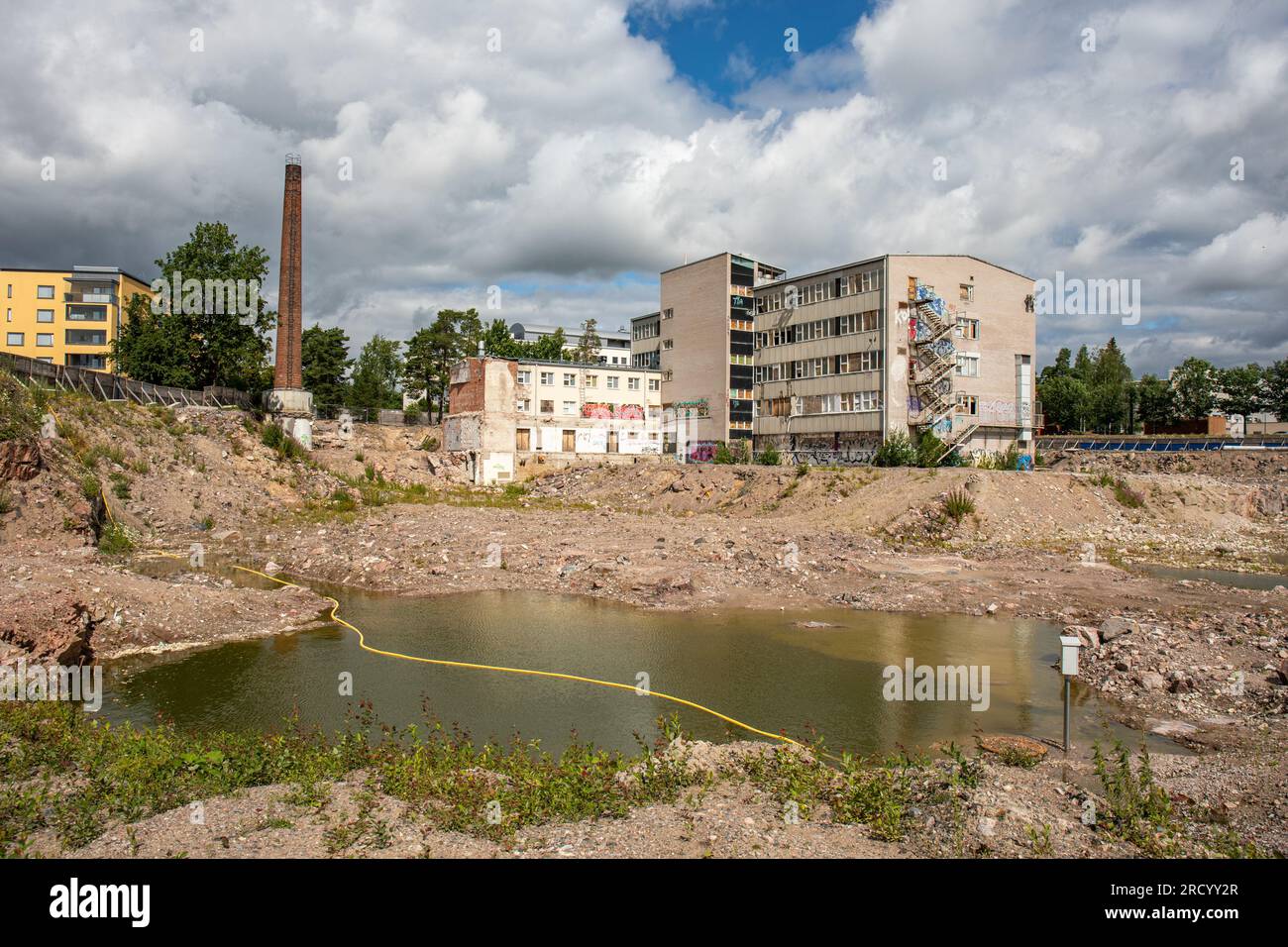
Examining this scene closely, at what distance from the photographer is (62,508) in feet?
94.3

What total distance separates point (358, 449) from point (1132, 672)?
55.1m

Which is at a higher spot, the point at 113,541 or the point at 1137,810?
the point at 113,541

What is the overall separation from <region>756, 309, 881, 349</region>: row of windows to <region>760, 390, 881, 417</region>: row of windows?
4.71 meters

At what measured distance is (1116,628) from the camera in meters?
19.7

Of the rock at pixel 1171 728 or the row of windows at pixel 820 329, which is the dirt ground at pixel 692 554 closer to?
the rock at pixel 1171 728

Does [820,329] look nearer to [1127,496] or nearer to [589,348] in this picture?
[1127,496]

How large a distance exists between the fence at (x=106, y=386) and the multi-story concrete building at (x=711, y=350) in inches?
1464

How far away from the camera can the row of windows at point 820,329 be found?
55812 millimetres

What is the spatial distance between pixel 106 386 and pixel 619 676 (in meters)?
44.1

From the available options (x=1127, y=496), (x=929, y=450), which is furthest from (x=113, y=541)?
(x=1127, y=496)

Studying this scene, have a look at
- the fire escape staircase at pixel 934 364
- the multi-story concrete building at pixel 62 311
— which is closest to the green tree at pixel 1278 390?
the fire escape staircase at pixel 934 364

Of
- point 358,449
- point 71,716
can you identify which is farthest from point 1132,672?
point 358,449
